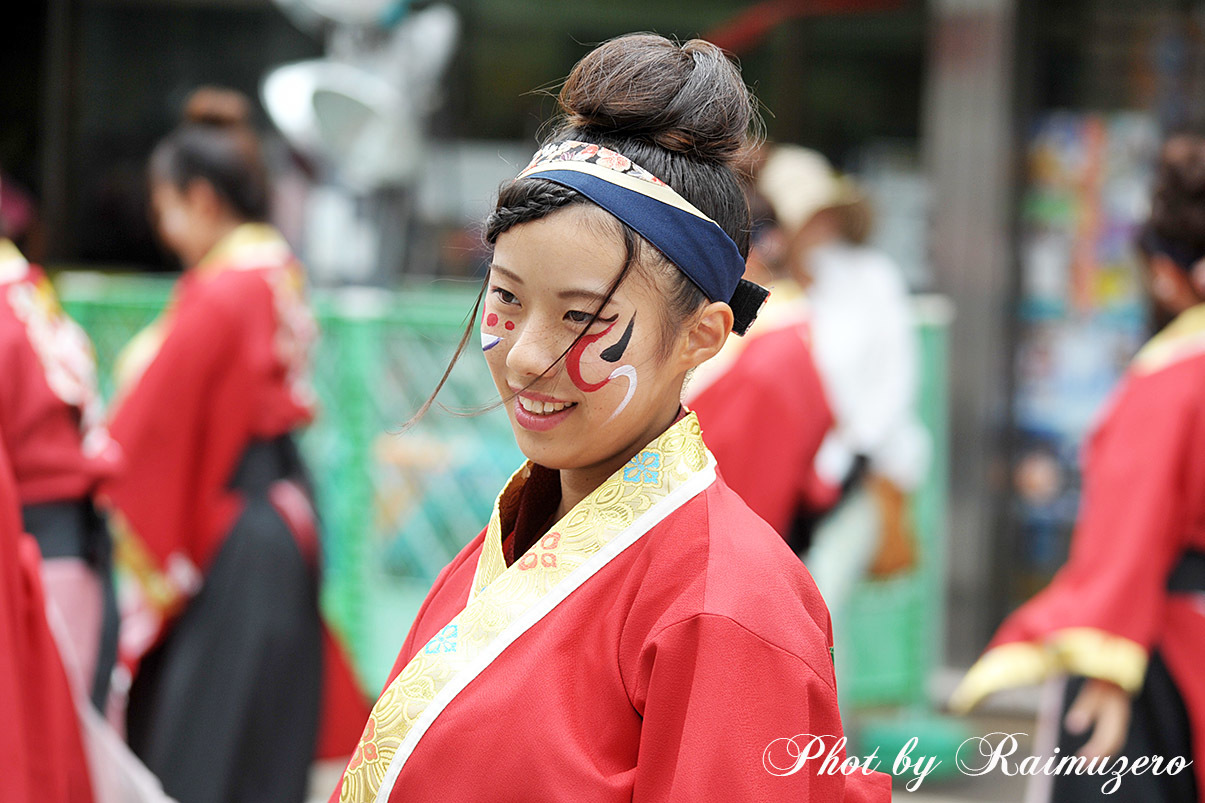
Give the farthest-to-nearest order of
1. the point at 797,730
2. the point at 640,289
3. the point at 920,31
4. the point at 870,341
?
the point at 920,31 → the point at 870,341 → the point at 640,289 → the point at 797,730

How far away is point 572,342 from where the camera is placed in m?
1.30

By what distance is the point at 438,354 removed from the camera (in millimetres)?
4676

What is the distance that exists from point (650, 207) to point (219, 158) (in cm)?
269

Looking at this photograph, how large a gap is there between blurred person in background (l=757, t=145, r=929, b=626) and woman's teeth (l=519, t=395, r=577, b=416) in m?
2.75

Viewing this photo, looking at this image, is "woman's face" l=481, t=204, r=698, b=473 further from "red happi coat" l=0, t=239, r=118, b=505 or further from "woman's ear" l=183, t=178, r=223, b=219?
"woman's ear" l=183, t=178, r=223, b=219

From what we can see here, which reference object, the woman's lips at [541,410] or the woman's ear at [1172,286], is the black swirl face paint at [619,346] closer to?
the woman's lips at [541,410]

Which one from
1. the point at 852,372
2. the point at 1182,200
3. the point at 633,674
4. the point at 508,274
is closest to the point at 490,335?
the point at 508,274

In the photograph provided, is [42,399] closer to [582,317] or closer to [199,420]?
[199,420]

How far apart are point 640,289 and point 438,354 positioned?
3.42 m

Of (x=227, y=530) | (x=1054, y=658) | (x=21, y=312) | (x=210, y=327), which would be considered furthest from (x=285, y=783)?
(x=1054, y=658)

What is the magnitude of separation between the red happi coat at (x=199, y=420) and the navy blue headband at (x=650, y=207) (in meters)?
2.33

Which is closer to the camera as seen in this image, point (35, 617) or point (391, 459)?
point (35, 617)

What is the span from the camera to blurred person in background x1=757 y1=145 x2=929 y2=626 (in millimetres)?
4172

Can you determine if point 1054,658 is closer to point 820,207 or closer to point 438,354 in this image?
point 820,207
